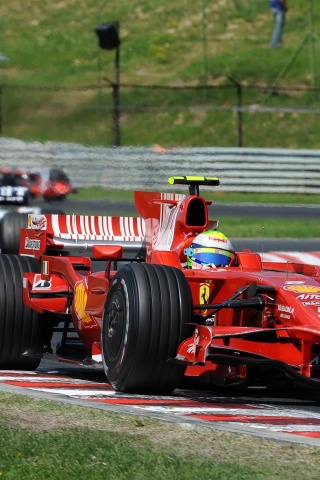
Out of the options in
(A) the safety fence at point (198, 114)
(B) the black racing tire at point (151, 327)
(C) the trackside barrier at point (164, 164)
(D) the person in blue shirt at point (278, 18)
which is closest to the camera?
(B) the black racing tire at point (151, 327)

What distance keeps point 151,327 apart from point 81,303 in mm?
1549

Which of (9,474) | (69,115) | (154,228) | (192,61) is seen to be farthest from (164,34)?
(9,474)

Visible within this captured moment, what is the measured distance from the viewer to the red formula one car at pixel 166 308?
7.20m

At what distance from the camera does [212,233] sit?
8578mm

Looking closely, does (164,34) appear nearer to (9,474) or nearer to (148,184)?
(148,184)

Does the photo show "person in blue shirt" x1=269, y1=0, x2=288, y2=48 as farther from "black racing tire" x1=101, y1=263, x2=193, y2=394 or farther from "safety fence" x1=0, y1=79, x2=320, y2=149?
"black racing tire" x1=101, y1=263, x2=193, y2=394

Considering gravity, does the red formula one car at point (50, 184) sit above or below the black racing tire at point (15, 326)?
above

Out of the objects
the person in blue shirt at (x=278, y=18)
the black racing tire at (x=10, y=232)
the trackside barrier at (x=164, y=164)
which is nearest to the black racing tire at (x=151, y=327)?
the black racing tire at (x=10, y=232)

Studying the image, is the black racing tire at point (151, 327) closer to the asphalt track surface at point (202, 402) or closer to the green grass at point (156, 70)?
the asphalt track surface at point (202, 402)

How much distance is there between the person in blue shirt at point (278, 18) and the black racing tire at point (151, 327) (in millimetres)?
28935

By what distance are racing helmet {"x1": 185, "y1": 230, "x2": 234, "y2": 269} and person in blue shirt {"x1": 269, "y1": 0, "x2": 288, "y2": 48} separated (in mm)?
27736

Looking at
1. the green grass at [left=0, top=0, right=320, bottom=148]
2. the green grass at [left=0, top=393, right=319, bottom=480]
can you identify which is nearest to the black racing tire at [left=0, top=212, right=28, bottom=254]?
the green grass at [left=0, top=393, right=319, bottom=480]

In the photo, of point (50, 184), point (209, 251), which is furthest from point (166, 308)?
point (50, 184)

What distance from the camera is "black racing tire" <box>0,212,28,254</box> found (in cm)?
1428
